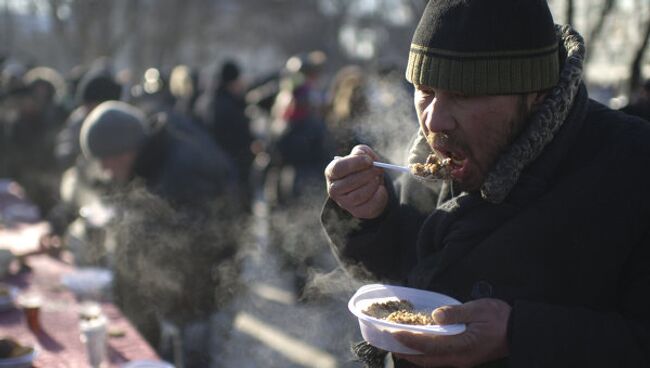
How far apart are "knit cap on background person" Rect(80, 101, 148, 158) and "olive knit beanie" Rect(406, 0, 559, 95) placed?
299cm

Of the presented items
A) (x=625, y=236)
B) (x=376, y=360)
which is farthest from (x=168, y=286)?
(x=625, y=236)

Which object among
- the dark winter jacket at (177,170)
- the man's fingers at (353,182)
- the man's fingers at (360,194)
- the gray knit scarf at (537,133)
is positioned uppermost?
the gray knit scarf at (537,133)

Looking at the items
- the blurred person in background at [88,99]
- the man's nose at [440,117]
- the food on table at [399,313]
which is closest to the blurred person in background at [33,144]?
the blurred person in background at [88,99]

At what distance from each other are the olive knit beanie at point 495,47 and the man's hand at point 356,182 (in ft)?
1.08

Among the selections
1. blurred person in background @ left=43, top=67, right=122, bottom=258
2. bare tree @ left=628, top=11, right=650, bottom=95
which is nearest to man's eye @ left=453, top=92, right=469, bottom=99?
blurred person in background @ left=43, top=67, right=122, bottom=258

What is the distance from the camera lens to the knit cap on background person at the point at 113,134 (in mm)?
4176

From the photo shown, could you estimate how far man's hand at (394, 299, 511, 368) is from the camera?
1.52m

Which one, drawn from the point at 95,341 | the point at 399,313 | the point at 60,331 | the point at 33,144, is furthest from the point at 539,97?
the point at 33,144

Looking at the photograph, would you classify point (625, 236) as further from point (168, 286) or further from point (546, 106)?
point (168, 286)

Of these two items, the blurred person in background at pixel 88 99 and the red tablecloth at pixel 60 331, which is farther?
the blurred person in background at pixel 88 99

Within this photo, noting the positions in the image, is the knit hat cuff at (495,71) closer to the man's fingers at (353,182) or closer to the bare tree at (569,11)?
the man's fingers at (353,182)

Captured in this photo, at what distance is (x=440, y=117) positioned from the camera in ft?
5.38

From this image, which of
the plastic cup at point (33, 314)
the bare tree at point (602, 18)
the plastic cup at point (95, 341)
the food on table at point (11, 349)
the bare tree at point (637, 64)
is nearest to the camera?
the food on table at point (11, 349)

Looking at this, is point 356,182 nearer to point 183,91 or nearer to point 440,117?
point 440,117
